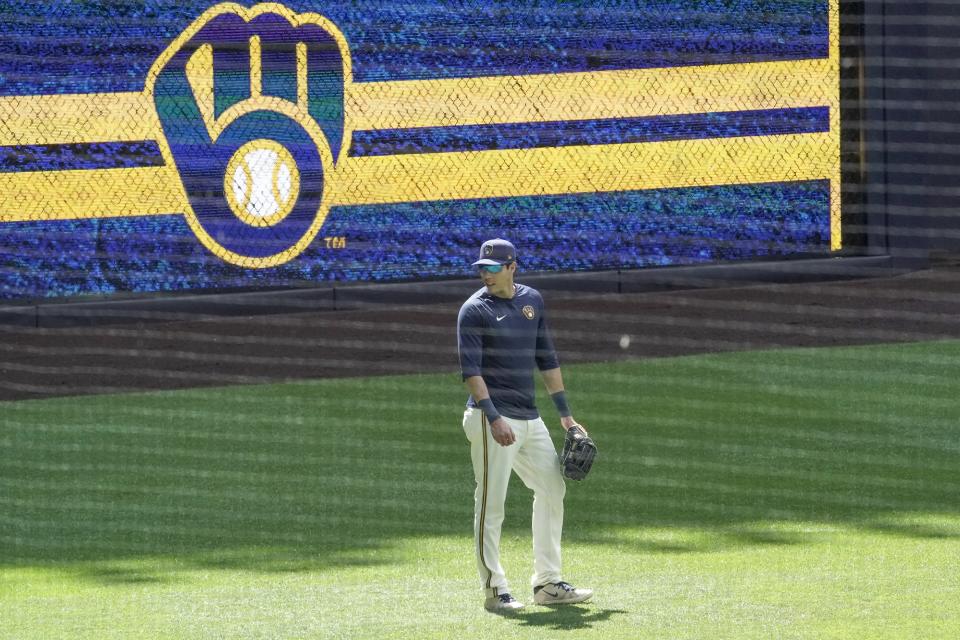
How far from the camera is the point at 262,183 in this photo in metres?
16.6

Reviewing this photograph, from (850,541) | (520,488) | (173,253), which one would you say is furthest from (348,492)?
(173,253)

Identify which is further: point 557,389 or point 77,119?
point 77,119

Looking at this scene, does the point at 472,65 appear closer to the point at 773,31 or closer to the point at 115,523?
the point at 773,31

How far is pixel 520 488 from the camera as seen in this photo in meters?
10.6

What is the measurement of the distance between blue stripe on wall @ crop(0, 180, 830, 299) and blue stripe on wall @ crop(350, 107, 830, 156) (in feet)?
1.66

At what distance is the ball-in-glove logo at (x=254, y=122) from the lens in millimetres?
16297

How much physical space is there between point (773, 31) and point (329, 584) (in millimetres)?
10774

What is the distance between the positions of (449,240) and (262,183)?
1826 mm

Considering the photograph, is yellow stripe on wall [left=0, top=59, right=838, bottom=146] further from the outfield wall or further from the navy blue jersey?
the navy blue jersey

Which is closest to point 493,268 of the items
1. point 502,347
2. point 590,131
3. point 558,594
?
point 502,347

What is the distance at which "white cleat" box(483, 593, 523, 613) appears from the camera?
25.3 feet

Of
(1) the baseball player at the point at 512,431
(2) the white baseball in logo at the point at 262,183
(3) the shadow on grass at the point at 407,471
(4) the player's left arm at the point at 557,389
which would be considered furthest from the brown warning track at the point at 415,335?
(1) the baseball player at the point at 512,431

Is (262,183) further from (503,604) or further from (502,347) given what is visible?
(503,604)

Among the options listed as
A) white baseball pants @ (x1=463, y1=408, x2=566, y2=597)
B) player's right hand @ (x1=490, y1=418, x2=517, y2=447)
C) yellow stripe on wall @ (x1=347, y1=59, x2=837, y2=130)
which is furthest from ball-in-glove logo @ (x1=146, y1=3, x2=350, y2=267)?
player's right hand @ (x1=490, y1=418, x2=517, y2=447)
